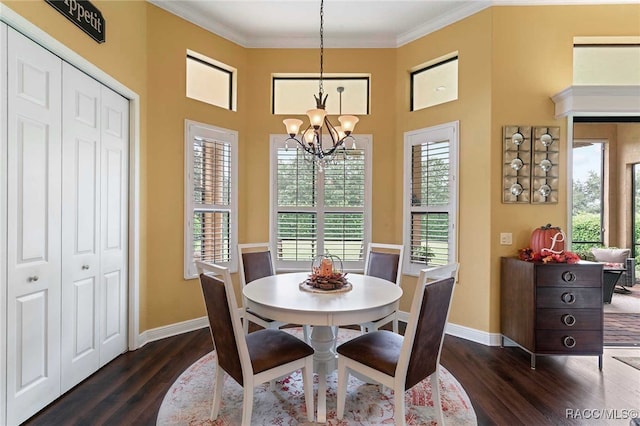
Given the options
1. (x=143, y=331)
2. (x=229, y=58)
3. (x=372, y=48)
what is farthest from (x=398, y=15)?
(x=143, y=331)

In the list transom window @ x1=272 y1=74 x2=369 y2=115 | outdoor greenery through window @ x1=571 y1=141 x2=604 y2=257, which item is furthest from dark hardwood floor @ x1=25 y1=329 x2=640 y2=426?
transom window @ x1=272 y1=74 x2=369 y2=115

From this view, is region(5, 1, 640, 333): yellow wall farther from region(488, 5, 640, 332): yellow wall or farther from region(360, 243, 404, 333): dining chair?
region(360, 243, 404, 333): dining chair

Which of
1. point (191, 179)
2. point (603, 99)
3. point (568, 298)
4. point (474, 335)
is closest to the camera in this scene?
point (568, 298)

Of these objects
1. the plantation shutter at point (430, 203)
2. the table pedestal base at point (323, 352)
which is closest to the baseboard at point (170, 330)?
the table pedestal base at point (323, 352)

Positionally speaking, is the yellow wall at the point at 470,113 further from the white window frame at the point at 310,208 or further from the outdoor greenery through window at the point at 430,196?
the white window frame at the point at 310,208

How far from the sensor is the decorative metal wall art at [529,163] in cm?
309

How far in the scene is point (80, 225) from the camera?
2.38 meters

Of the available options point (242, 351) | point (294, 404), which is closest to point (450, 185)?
point (294, 404)

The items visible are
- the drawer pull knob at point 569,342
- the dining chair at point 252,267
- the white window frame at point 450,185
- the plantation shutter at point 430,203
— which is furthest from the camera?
the plantation shutter at point 430,203

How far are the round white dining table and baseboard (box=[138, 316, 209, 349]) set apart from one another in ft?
4.98

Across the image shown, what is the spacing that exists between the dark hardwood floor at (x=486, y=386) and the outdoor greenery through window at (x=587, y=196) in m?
1.75

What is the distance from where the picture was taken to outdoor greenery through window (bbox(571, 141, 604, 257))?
13.1ft

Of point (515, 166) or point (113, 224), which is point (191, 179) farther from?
point (515, 166)

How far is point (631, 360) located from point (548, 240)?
1.32 m
